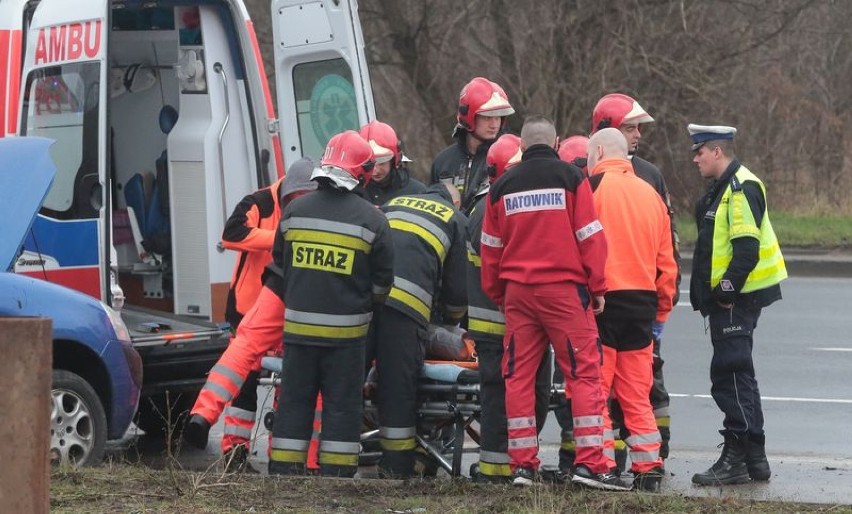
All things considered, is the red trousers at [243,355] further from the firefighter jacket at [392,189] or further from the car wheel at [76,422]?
the firefighter jacket at [392,189]

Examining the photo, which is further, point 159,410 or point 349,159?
point 159,410

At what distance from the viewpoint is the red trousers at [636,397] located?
6750mm

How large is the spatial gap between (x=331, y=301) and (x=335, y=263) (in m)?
0.17

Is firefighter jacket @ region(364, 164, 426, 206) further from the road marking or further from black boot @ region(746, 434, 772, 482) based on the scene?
the road marking

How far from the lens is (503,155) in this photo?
7098 mm

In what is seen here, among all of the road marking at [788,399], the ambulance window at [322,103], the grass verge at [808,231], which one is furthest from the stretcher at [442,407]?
the grass verge at [808,231]

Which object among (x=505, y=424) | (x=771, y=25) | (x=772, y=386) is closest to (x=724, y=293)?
(x=505, y=424)

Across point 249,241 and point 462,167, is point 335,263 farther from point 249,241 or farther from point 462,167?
point 462,167

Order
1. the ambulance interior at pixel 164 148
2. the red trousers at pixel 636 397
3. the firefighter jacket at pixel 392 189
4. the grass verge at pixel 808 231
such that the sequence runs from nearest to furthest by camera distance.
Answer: the red trousers at pixel 636 397, the firefighter jacket at pixel 392 189, the ambulance interior at pixel 164 148, the grass verge at pixel 808 231

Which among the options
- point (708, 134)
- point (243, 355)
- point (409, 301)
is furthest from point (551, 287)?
point (243, 355)

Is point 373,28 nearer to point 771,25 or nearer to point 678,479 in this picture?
point 771,25

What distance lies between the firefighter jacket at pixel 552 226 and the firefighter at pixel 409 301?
0.74 metres

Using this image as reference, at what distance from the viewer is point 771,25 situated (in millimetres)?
20234

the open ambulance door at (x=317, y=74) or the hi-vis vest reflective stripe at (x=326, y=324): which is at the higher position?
the open ambulance door at (x=317, y=74)
